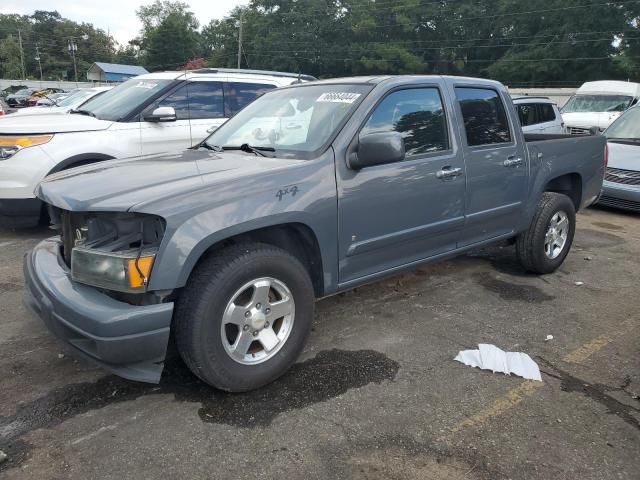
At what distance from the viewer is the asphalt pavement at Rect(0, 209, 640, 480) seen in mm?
2418

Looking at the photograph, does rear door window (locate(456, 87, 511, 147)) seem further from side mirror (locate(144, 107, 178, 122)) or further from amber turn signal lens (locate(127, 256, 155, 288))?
side mirror (locate(144, 107, 178, 122))

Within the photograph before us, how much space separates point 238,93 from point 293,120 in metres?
3.70

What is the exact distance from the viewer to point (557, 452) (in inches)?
99.6

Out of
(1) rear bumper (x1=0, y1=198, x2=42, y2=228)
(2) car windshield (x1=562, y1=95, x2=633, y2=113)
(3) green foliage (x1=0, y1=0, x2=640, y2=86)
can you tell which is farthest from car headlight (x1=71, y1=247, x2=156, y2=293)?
(3) green foliage (x1=0, y1=0, x2=640, y2=86)

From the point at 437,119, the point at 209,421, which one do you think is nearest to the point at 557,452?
the point at 209,421

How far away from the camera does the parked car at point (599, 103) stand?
1520 cm

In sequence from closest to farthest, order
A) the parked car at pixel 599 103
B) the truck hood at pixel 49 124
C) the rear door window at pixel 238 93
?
the truck hood at pixel 49 124
the rear door window at pixel 238 93
the parked car at pixel 599 103

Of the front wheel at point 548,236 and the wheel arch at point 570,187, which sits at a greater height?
the wheel arch at point 570,187

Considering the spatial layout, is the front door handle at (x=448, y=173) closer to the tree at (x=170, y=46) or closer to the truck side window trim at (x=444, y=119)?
the truck side window trim at (x=444, y=119)

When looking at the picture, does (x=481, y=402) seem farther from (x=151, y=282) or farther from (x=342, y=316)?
(x=151, y=282)

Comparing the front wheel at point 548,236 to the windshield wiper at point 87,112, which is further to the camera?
A: the windshield wiper at point 87,112

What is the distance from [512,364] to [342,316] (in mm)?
1293

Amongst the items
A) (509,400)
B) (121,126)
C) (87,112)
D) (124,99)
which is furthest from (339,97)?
(87,112)

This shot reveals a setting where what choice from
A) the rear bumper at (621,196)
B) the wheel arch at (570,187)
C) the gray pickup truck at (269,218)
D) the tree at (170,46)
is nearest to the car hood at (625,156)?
the rear bumper at (621,196)
